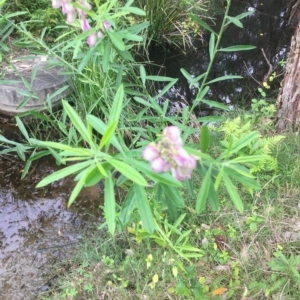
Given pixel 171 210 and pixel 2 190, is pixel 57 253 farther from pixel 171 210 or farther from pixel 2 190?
pixel 171 210

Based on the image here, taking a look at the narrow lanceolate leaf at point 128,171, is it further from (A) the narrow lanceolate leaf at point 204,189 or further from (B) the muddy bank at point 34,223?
(B) the muddy bank at point 34,223

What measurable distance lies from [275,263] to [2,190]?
2.14 m

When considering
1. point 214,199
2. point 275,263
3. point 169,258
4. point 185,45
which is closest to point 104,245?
point 169,258

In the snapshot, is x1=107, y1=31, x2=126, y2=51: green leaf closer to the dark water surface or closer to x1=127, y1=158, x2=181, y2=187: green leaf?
x1=127, y1=158, x2=181, y2=187: green leaf

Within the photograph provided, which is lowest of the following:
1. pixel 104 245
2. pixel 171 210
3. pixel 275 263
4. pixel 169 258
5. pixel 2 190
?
pixel 2 190

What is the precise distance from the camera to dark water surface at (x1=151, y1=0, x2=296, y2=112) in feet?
12.9

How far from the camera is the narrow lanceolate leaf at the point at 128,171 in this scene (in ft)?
2.88

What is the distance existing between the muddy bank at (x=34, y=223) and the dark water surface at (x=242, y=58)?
4.34 feet

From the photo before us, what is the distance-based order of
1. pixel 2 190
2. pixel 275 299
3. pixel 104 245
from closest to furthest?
pixel 275 299, pixel 104 245, pixel 2 190

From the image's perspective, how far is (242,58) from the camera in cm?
449

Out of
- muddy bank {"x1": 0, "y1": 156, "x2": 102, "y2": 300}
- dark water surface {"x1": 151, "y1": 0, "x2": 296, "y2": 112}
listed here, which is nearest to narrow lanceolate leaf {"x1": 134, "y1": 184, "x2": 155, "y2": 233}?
muddy bank {"x1": 0, "y1": 156, "x2": 102, "y2": 300}

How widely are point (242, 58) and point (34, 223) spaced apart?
2971 millimetres

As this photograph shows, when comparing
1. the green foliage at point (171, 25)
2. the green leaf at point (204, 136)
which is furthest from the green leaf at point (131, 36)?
the green foliage at point (171, 25)

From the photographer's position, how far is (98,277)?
214cm
